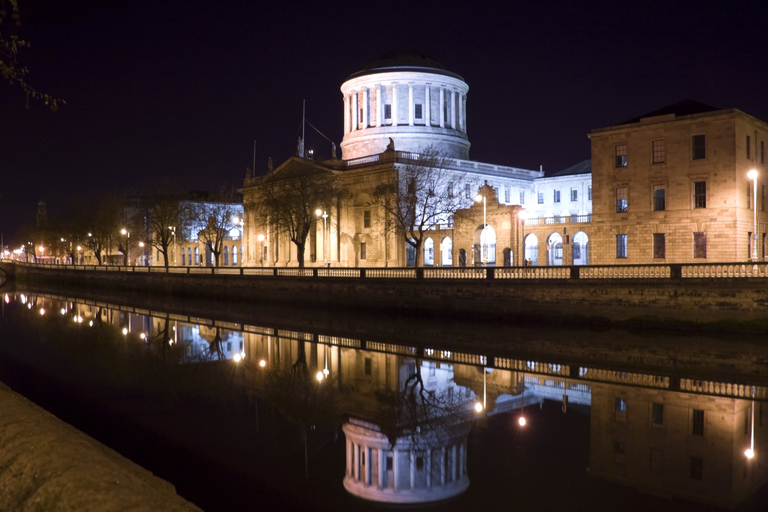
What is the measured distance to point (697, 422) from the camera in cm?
1466

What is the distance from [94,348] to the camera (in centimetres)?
2822

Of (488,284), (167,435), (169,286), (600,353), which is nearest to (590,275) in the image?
(488,284)

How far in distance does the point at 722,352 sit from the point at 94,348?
905 inches

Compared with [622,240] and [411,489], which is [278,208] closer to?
[622,240]

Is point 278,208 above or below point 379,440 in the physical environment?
above

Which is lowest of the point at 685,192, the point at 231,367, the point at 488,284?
the point at 231,367

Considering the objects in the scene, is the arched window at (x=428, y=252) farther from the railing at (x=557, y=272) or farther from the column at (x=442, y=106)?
the column at (x=442, y=106)

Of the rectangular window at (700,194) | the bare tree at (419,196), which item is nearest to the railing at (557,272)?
the rectangular window at (700,194)

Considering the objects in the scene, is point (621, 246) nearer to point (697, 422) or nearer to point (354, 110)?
point (697, 422)

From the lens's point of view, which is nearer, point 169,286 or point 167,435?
point 167,435

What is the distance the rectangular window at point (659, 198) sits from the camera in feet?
142

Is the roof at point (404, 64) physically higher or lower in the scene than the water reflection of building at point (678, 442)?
higher

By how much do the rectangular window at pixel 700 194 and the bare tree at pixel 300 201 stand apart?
27.4m

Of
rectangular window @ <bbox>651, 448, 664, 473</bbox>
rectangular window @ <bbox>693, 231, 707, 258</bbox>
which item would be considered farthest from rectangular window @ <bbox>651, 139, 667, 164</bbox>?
rectangular window @ <bbox>651, 448, 664, 473</bbox>
